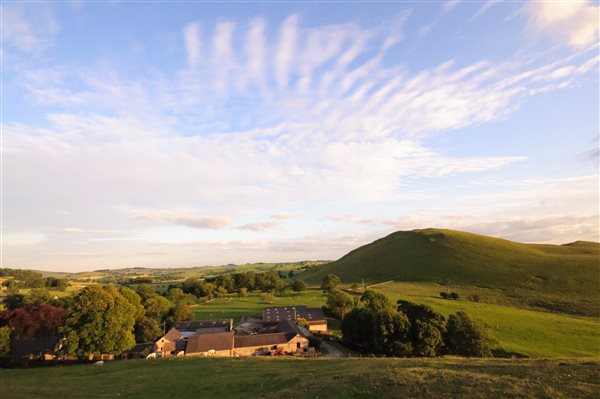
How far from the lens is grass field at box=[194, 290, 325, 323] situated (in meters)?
96.9

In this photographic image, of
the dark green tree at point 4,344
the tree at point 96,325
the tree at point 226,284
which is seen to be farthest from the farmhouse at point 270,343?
the tree at point 226,284

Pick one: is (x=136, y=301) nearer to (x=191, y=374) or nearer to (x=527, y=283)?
(x=191, y=374)

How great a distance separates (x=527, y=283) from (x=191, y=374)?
10712 cm

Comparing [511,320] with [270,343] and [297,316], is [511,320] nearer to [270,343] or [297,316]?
[297,316]

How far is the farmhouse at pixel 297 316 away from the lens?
266 feet

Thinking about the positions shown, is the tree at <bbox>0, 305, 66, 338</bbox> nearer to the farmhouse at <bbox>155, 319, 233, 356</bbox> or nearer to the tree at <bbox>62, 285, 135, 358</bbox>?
the tree at <bbox>62, 285, 135, 358</bbox>

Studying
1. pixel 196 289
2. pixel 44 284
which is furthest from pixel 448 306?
pixel 44 284

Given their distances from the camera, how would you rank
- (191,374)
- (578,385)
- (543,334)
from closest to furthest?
(578,385), (191,374), (543,334)

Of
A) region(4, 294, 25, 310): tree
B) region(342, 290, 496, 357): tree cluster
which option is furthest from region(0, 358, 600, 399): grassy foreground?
region(4, 294, 25, 310): tree

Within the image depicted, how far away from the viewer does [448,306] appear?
85.1 m

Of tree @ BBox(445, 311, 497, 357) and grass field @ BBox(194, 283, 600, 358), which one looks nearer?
tree @ BBox(445, 311, 497, 357)

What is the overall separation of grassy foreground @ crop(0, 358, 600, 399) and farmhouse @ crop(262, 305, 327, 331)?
138 ft

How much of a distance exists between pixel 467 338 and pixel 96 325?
180ft

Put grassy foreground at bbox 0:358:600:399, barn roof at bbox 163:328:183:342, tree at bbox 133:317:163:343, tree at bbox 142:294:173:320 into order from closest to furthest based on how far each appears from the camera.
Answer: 1. grassy foreground at bbox 0:358:600:399
2. barn roof at bbox 163:328:183:342
3. tree at bbox 133:317:163:343
4. tree at bbox 142:294:173:320
